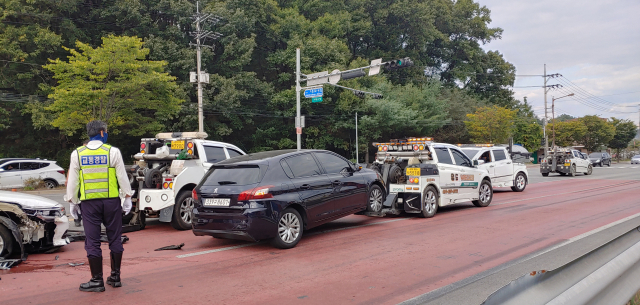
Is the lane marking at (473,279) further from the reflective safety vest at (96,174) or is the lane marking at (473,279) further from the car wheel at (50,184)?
the car wheel at (50,184)

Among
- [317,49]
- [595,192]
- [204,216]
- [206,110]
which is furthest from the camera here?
[317,49]

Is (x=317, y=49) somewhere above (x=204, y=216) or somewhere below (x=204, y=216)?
above

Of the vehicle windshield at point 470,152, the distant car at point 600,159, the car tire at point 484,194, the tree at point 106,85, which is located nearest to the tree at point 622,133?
the distant car at point 600,159

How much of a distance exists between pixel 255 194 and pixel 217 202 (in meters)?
0.73

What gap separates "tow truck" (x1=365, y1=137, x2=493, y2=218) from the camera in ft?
36.3

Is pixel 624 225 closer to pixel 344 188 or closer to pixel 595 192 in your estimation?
pixel 344 188

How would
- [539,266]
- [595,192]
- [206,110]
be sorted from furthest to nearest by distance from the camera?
[206,110], [595,192], [539,266]

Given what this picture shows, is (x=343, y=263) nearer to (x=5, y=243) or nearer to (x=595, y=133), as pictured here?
(x=5, y=243)

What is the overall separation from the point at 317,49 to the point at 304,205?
36.6m

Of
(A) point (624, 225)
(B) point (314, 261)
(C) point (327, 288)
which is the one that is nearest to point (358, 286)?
(C) point (327, 288)

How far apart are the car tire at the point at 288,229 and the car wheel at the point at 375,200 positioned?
2.49m

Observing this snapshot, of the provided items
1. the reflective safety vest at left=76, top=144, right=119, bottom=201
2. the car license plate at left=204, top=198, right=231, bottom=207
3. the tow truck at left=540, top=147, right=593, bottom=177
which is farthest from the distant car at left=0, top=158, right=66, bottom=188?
the tow truck at left=540, top=147, right=593, bottom=177

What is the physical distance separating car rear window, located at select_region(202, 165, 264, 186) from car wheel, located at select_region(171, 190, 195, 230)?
6.85ft

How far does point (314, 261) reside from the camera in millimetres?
6926
